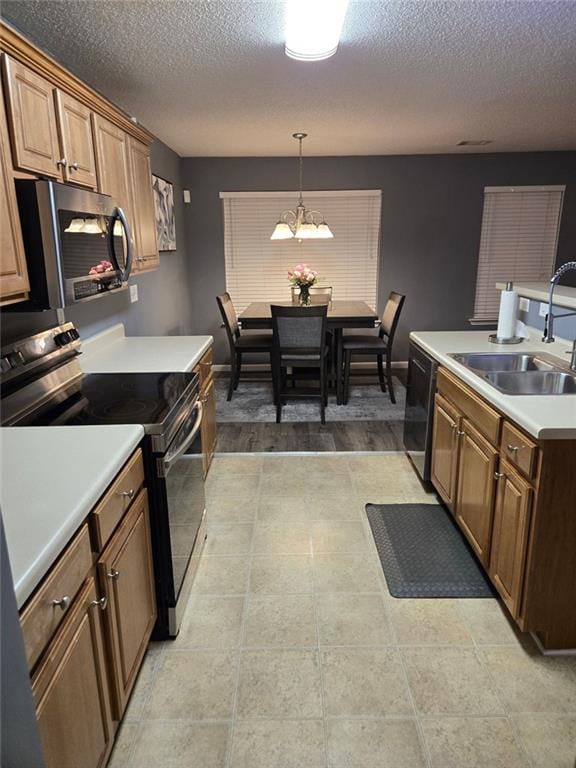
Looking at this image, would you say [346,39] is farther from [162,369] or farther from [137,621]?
[137,621]

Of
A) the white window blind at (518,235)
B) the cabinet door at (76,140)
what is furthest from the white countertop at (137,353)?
→ the white window blind at (518,235)

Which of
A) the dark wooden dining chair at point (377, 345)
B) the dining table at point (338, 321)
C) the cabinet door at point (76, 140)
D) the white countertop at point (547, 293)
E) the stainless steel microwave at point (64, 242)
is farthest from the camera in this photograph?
the dark wooden dining chair at point (377, 345)

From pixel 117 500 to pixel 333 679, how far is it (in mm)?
969

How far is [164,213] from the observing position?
4.40m

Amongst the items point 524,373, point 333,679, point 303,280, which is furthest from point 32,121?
point 303,280

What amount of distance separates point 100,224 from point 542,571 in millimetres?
2066

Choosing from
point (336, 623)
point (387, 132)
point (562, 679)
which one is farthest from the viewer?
point (387, 132)

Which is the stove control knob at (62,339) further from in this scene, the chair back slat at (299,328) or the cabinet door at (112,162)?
the chair back slat at (299,328)

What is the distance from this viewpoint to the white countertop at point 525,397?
159 cm

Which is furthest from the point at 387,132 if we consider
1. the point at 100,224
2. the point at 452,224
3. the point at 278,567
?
the point at 278,567

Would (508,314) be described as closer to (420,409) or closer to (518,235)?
(420,409)

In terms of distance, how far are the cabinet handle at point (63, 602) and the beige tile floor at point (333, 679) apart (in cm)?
70

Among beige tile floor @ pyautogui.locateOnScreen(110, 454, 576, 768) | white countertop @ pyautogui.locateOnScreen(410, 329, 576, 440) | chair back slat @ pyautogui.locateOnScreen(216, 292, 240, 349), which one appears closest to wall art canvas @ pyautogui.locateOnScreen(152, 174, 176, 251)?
chair back slat @ pyautogui.locateOnScreen(216, 292, 240, 349)

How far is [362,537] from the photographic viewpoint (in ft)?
8.30
